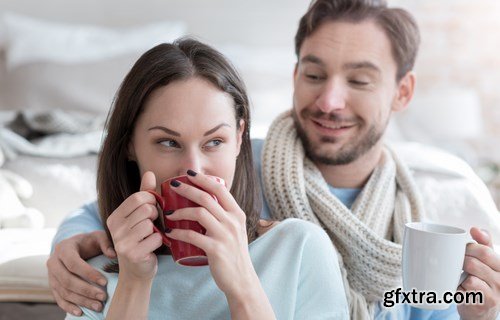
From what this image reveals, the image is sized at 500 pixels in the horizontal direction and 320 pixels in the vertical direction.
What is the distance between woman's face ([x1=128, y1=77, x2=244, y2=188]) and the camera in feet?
2.94

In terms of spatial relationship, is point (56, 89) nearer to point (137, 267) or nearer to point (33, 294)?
point (33, 294)

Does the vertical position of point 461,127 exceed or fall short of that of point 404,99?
it falls short

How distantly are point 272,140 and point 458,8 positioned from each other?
2.67 metres

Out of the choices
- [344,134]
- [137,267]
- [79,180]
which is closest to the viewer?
[137,267]

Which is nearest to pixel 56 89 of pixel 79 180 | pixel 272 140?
pixel 79 180

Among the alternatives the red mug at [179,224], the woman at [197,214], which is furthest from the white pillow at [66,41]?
the red mug at [179,224]

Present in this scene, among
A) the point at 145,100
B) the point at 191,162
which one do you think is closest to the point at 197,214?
the point at 191,162

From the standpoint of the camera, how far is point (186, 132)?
2.92 ft

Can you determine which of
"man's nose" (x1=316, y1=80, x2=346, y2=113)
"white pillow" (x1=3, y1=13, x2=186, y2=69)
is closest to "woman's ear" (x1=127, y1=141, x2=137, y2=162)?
"man's nose" (x1=316, y1=80, x2=346, y2=113)

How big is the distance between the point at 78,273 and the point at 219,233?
1.17 ft

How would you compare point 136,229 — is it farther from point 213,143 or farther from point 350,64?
point 350,64

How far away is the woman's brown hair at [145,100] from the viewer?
0.94 meters

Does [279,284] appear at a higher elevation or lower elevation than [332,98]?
lower

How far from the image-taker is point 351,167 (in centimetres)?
144
